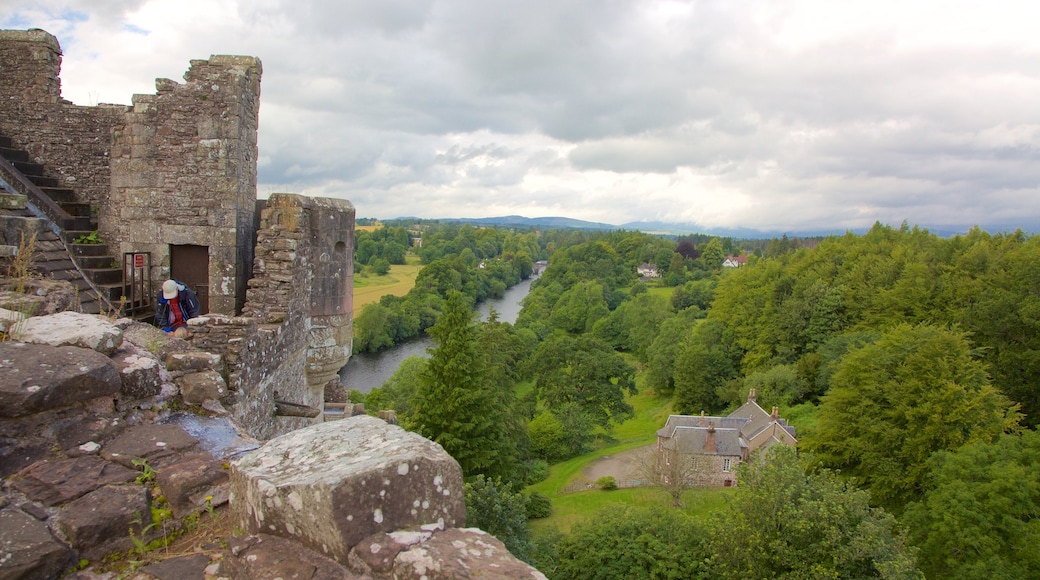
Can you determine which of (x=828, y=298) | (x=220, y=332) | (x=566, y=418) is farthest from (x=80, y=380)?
(x=828, y=298)

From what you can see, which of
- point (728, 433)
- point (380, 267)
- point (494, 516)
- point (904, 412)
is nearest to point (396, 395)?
point (728, 433)

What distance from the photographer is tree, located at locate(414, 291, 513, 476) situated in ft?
63.1

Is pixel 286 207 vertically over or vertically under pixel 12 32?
under

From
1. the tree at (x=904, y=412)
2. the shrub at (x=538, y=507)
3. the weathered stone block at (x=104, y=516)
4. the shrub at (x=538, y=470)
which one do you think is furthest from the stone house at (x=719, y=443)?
the weathered stone block at (x=104, y=516)

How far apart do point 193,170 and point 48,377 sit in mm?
5352

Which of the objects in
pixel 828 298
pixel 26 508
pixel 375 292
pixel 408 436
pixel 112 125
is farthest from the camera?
pixel 375 292

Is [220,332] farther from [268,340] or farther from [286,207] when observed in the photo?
[286,207]

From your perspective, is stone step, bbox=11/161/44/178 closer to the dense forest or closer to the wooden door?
the wooden door

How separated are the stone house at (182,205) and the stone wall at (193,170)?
0.6 inches

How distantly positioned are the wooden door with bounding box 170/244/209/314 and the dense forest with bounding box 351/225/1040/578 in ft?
27.6

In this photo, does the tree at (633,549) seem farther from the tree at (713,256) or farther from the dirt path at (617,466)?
the tree at (713,256)

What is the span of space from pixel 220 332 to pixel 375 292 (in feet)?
206

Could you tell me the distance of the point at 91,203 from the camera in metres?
8.33

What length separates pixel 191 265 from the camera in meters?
8.06
